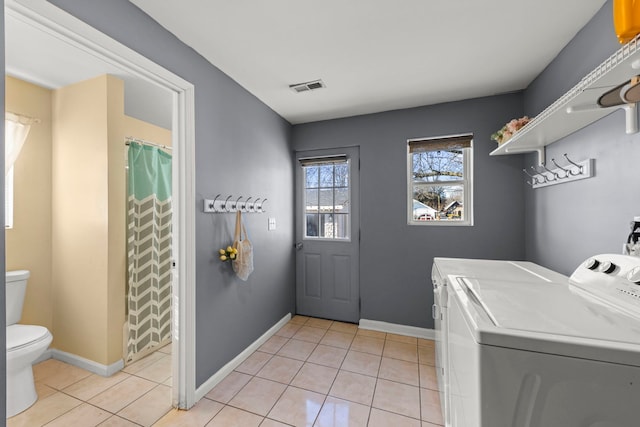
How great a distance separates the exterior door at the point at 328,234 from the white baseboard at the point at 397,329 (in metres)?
0.15

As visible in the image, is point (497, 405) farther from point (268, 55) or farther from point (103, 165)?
point (103, 165)

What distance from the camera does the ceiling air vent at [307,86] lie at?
2.24 m

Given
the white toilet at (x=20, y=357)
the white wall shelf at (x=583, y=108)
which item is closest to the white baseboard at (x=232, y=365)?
the white toilet at (x=20, y=357)

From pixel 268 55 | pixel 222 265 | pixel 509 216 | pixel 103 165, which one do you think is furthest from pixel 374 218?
pixel 103 165

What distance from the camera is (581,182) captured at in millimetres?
1521

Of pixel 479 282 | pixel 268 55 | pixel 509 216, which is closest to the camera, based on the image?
pixel 479 282

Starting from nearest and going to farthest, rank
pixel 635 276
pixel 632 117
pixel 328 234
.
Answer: pixel 635 276 < pixel 632 117 < pixel 328 234

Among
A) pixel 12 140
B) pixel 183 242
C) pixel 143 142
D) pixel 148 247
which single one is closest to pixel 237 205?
pixel 183 242

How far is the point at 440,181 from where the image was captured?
8.79 ft

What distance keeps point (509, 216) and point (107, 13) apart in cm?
315

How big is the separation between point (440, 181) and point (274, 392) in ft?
7.75

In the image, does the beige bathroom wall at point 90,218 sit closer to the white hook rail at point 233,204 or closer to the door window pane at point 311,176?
the white hook rail at point 233,204

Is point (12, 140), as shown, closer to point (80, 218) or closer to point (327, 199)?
point (80, 218)

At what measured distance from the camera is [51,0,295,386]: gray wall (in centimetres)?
146
